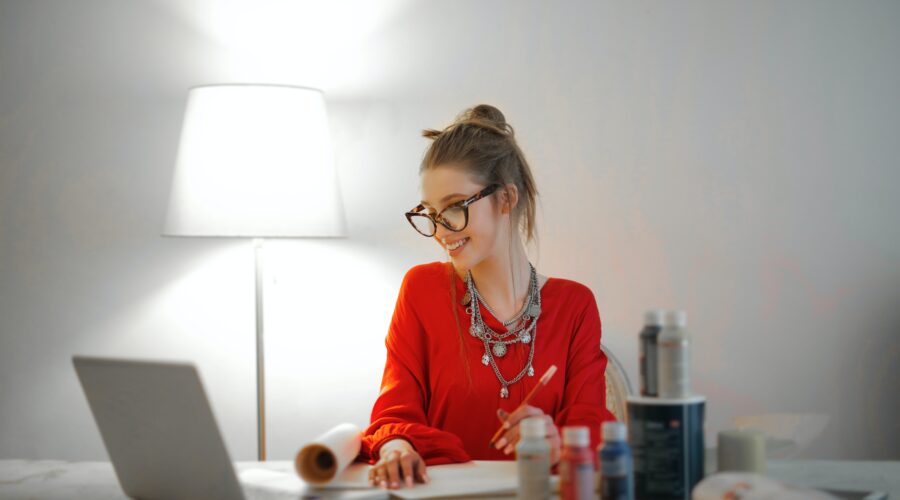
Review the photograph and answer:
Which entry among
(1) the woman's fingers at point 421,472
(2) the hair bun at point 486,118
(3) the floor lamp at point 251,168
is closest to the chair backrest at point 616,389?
(2) the hair bun at point 486,118

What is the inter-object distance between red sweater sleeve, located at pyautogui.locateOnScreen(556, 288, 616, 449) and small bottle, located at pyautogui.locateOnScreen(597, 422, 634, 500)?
56cm

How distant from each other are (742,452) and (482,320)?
738mm

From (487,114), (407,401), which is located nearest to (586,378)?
(407,401)

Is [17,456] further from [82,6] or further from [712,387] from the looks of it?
[712,387]

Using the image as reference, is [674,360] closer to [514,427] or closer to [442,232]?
[514,427]

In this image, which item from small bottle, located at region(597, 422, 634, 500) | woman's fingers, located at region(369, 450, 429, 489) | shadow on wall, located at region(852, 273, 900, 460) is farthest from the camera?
shadow on wall, located at region(852, 273, 900, 460)

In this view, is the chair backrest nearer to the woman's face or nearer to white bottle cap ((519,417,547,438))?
the woman's face

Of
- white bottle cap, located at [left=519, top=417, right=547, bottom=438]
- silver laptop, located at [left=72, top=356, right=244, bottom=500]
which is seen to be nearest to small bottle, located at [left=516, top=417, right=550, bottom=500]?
white bottle cap, located at [left=519, top=417, right=547, bottom=438]

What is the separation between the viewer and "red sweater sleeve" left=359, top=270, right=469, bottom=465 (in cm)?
160

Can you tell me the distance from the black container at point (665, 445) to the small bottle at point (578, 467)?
0.08m

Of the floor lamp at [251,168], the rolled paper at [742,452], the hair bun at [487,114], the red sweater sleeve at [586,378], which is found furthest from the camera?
the floor lamp at [251,168]

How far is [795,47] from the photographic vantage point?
2.54m

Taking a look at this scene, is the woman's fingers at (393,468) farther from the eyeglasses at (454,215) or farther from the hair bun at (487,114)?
the hair bun at (487,114)

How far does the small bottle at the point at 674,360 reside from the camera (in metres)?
1.21
